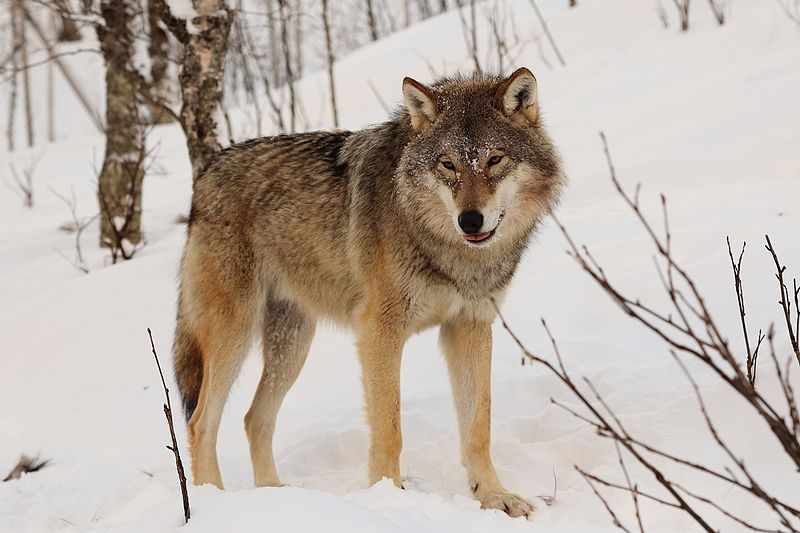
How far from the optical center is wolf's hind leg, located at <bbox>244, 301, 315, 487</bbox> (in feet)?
14.5

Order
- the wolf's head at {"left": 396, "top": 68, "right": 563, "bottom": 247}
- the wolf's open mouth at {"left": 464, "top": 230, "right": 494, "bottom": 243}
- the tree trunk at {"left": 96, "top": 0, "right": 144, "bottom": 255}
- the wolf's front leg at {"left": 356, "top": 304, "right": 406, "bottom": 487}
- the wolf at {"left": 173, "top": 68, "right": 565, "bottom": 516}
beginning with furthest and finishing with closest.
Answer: the tree trunk at {"left": 96, "top": 0, "right": 144, "bottom": 255}
the wolf's front leg at {"left": 356, "top": 304, "right": 406, "bottom": 487}
the wolf at {"left": 173, "top": 68, "right": 565, "bottom": 516}
the wolf's head at {"left": 396, "top": 68, "right": 563, "bottom": 247}
the wolf's open mouth at {"left": 464, "top": 230, "right": 494, "bottom": 243}

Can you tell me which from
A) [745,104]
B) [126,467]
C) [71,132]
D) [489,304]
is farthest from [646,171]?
[71,132]

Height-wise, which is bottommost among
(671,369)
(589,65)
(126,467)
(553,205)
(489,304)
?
(126,467)

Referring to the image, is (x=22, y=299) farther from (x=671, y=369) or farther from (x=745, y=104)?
(x=745, y=104)

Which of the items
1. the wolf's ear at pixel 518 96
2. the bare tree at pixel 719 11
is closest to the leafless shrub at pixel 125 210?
the wolf's ear at pixel 518 96

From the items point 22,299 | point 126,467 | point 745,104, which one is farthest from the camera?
point 745,104

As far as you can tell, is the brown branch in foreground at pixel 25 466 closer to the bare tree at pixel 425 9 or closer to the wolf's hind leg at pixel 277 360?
the wolf's hind leg at pixel 277 360

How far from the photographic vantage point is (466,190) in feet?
10.8

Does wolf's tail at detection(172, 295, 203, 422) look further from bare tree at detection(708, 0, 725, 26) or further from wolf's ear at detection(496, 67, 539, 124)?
bare tree at detection(708, 0, 725, 26)

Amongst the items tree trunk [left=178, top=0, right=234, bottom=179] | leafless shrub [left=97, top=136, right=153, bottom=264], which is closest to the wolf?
tree trunk [left=178, top=0, right=234, bottom=179]

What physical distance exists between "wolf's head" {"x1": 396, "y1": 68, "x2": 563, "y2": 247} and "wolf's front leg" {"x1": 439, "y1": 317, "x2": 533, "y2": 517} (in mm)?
539

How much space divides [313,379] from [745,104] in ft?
15.9

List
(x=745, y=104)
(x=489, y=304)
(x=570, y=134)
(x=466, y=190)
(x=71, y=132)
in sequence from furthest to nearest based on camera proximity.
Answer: (x=71, y=132)
(x=570, y=134)
(x=745, y=104)
(x=489, y=304)
(x=466, y=190)

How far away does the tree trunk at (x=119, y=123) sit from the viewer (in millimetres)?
8133
